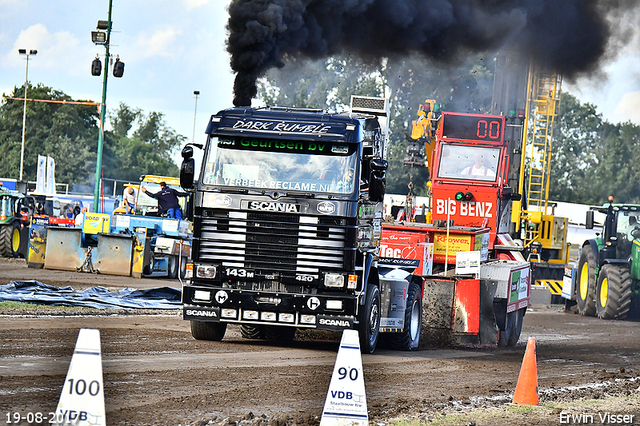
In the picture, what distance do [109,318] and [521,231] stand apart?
1124 cm

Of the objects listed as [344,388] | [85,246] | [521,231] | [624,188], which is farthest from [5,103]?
[344,388]

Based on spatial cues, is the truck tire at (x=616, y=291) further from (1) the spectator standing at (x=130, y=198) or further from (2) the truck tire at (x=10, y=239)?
(2) the truck tire at (x=10, y=239)

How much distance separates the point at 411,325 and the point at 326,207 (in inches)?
124

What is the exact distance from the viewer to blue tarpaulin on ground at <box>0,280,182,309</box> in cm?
1602

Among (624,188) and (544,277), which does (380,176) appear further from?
(624,188)

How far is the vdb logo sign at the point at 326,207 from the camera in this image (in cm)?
1103

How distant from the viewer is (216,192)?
37.0 ft

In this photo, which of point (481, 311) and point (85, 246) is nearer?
point (481, 311)

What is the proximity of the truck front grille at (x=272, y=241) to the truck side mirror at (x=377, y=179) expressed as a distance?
0.64 m

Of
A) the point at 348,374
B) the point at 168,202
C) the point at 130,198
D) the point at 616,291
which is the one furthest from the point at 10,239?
the point at 348,374

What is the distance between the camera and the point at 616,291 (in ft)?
67.1

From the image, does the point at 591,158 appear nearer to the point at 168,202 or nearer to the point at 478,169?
the point at 168,202

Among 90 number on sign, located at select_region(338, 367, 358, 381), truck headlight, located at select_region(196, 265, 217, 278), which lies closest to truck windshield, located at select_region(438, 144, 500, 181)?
truck headlight, located at select_region(196, 265, 217, 278)

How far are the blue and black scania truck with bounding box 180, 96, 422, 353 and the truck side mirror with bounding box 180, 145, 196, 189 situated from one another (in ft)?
0.05
